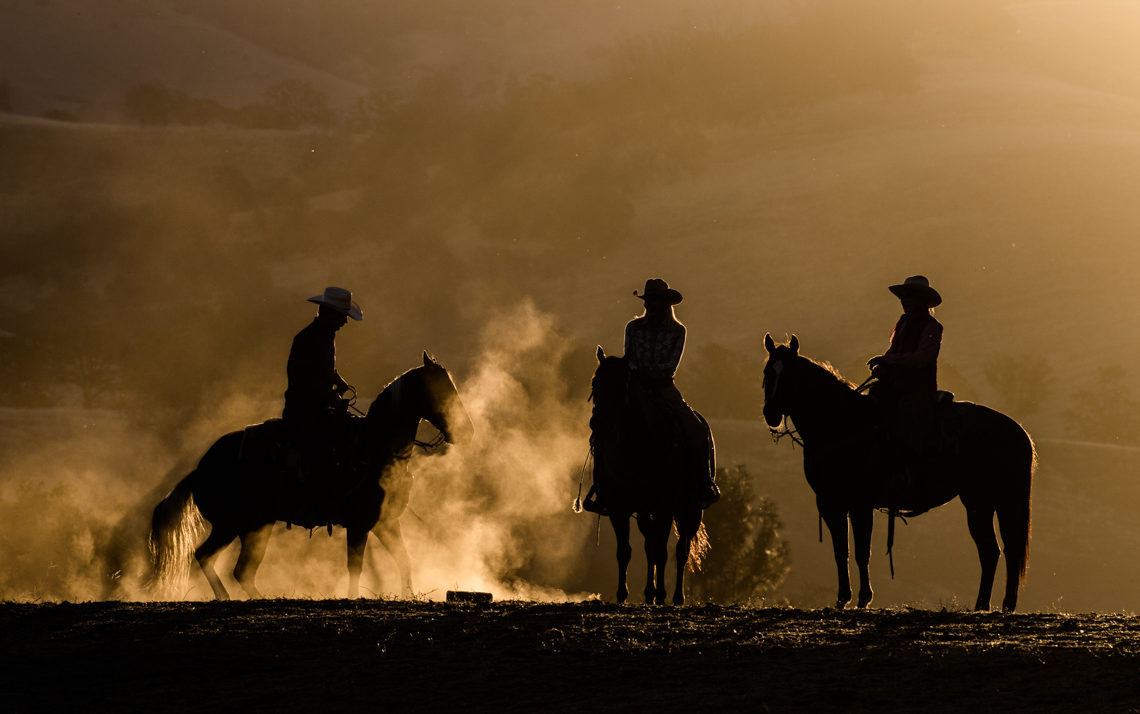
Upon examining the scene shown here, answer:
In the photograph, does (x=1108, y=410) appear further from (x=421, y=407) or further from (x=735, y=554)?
(x=421, y=407)

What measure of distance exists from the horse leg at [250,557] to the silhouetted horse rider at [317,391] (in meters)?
1.33

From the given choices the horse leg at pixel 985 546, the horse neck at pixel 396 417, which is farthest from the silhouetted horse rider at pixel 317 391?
the horse leg at pixel 985 546

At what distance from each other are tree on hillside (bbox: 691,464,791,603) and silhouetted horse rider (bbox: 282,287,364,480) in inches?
1863

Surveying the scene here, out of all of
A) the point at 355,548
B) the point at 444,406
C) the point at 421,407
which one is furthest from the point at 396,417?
the point at 355,548

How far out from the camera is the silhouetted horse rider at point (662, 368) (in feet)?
53.9

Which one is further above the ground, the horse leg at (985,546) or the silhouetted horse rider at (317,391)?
the silhouetted horse rider at (317,391)

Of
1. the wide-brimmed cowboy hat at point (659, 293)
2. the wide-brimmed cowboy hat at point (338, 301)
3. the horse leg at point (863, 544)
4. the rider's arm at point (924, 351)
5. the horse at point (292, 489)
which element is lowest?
the horse leg at point (863, 544)

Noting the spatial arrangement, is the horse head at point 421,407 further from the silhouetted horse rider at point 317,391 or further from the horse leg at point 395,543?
the horse leg at point 395,543

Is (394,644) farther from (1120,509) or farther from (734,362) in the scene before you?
(734,362)

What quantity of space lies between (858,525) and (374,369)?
103 meters

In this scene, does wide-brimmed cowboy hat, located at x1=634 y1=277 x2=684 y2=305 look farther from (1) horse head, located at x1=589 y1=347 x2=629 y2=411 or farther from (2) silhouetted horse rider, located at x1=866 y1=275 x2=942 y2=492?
(2) silhouetted horse rider, located at x1=866 y1=275 x2=942 y2=492

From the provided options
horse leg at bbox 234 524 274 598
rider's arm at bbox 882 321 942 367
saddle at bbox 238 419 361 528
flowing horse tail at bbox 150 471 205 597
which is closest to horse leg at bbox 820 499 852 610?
rider's arm at bbox 882 321 942 367

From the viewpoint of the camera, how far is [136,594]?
61.2 feet

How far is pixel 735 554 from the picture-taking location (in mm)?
66000
